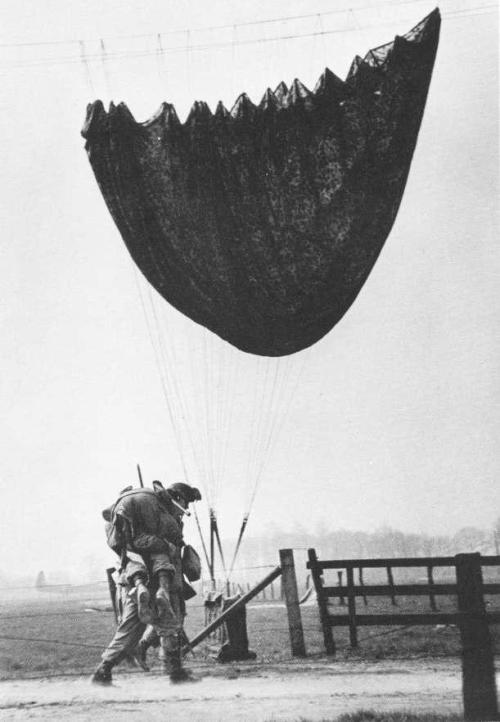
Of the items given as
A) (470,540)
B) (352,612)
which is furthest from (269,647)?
(470,540)

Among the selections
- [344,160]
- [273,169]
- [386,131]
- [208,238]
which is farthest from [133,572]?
[386,131]

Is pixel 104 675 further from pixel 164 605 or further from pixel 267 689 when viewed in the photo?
pixel 267 689

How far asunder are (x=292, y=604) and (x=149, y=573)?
7.72 ft

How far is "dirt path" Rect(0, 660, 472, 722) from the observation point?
196 inches

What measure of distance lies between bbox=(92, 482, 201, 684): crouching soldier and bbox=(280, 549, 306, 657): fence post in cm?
164

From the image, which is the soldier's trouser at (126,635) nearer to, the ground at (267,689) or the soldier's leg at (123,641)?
the soldier's leg at (123,641)

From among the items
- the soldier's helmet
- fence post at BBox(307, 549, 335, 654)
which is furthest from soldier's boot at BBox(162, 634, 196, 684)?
fence post at BBox(307, 549, 335, 654)

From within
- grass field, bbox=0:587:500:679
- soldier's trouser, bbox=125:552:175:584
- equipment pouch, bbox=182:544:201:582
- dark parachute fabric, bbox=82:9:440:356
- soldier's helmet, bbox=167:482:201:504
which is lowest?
grass field, bbox=0:587:500:679

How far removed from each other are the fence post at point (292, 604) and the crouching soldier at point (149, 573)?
1.64 metres

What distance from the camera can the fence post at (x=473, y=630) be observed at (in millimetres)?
5254

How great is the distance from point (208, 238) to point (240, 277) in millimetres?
584

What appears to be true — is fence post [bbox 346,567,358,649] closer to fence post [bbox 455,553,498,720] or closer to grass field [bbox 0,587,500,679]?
grass field [bbox 0,587,500,679]

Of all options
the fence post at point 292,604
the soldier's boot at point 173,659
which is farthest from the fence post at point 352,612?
the soldier's boot at point 173,659

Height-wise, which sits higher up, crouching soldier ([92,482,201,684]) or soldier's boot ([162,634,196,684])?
crouching soldier ([92,482,201,684])
